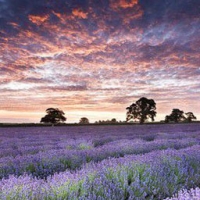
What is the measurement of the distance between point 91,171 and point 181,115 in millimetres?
61821

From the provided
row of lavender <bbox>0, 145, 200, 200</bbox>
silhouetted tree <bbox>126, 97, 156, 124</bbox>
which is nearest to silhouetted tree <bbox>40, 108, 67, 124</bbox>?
silhouetted tree <bbox>126, 97, 156, 124</bbox>

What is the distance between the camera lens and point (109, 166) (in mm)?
3141

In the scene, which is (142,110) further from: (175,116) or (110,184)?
(110,184)

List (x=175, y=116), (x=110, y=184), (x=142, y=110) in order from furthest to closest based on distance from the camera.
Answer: (x=175, y=116), (x=142, y=110), (x=110, y=184)

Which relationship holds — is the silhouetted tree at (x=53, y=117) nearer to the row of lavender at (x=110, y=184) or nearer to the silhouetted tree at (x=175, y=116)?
the silhouetted tree at (x=175, y=116)

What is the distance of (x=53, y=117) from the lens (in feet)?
178

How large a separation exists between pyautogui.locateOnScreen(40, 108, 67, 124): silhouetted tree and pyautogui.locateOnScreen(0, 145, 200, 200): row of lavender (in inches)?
2031

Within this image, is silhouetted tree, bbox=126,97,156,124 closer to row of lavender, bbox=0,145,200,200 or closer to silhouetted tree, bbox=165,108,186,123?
silhouetted tree, bbox=165,108,186,123

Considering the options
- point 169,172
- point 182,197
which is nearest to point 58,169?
point 169,172

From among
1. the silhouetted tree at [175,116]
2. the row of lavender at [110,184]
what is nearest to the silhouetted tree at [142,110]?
the silhouetted tree at [175,116]

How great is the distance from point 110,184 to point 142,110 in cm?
4892

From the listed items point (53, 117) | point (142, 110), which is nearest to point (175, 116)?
point (142, 110)

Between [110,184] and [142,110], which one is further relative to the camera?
[142,110]

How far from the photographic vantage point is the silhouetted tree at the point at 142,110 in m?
Answer: 50.1
